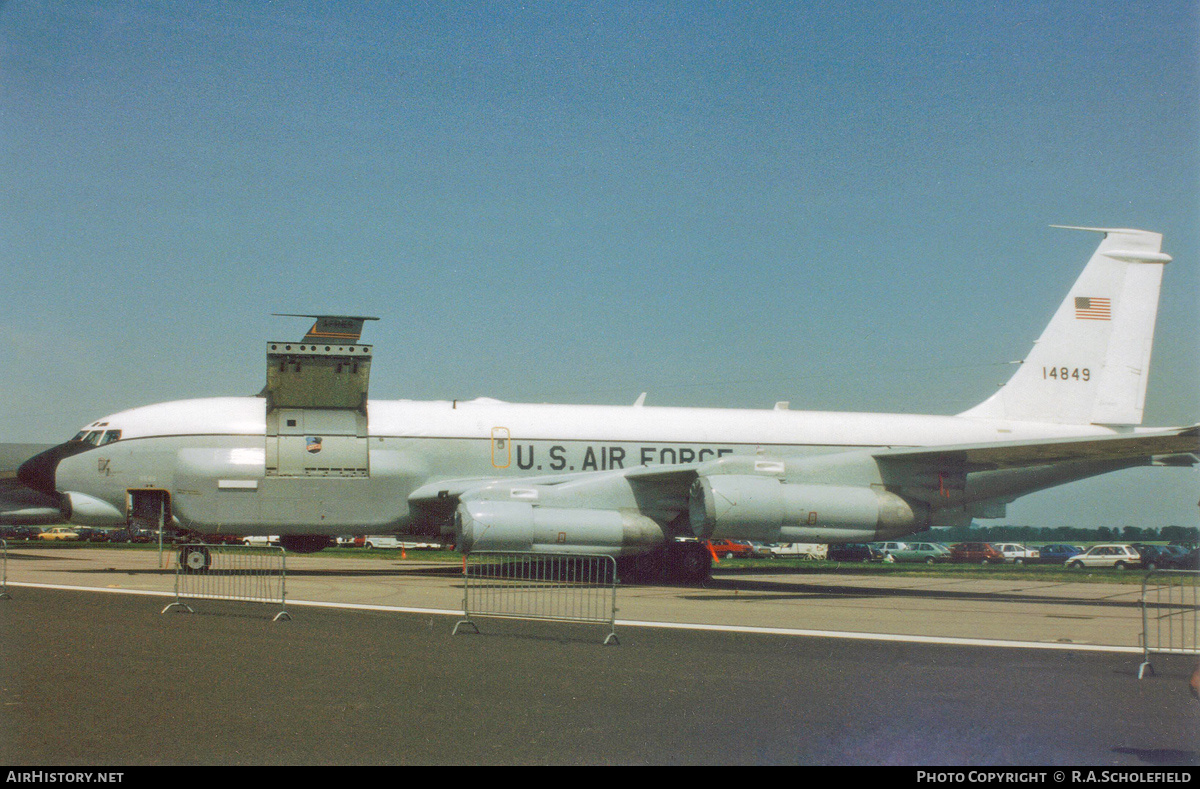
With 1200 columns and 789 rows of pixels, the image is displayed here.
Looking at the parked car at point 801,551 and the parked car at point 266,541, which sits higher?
the parked car at point 266,541

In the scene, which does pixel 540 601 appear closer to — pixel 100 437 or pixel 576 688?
pixel 576 688

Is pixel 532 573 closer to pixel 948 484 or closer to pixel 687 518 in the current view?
pixel 687 518

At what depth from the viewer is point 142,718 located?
20.0 ft

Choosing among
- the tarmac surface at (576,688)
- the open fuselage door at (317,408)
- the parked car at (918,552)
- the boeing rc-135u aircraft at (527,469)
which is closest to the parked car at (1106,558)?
the parked car at (918,552)

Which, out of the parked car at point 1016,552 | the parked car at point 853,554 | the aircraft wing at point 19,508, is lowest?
the parked car at point 1016,552

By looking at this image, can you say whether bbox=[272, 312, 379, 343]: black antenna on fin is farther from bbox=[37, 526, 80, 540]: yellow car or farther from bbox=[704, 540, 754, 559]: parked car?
bbox=[37, 526, 80, 540]: yellow car

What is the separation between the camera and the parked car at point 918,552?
3878 centimetres

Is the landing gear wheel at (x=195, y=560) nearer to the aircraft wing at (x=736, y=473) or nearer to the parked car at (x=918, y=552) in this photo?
the aircraft wing at (x=736, y=473)

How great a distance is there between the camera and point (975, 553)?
39.6 meters

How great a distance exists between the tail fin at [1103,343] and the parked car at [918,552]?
1661 cm

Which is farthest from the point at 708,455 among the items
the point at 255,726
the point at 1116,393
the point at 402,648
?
the point at 255,726

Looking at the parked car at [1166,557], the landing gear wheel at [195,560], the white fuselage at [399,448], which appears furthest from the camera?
the parked car at [1166,557]

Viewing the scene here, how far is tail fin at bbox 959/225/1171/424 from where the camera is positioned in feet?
71.6
